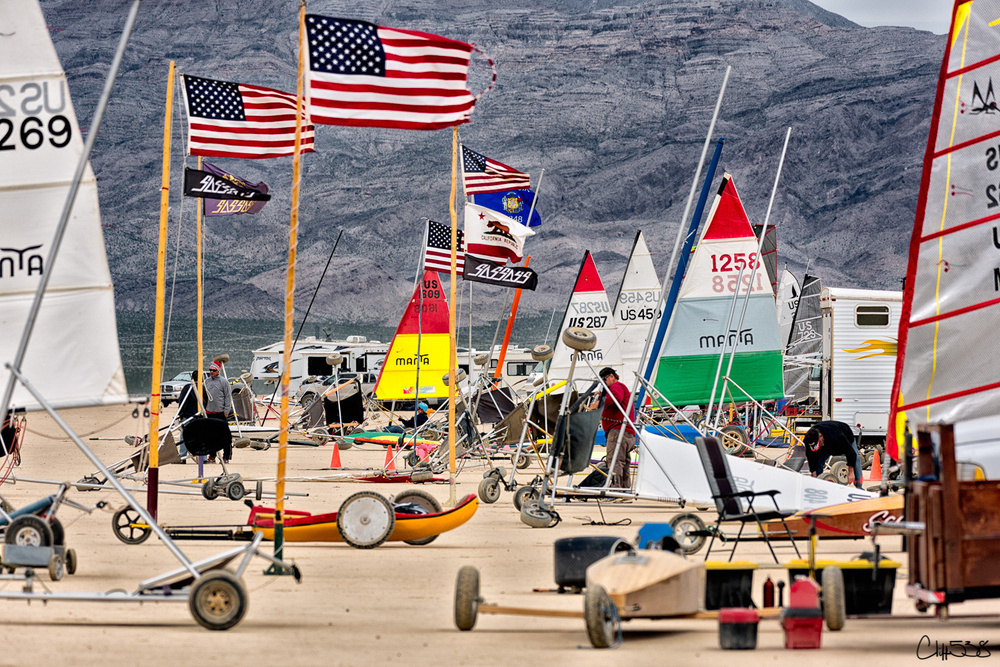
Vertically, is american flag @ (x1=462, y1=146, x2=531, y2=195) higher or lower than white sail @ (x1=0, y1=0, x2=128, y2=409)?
higher

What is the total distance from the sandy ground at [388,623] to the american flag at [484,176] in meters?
6.84

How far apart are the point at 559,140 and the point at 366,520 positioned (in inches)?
5123

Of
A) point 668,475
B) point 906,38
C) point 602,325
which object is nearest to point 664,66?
point 906,38

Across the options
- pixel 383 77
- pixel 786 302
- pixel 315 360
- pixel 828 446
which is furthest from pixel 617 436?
pixel 315 360

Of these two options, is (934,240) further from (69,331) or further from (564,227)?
(564,227)

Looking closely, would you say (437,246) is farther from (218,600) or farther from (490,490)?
(218,600)

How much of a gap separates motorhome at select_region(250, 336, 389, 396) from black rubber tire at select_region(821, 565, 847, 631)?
134 ft

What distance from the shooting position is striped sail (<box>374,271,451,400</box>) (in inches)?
1004

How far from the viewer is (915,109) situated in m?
135

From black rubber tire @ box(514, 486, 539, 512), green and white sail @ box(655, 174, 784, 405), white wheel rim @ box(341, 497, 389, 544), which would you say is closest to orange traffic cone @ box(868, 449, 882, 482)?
green and white sail @ box(655, 174, 784, 405)

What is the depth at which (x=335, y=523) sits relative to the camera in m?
10.9

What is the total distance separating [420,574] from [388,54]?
3.96 metres

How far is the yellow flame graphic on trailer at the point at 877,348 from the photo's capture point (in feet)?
80.3

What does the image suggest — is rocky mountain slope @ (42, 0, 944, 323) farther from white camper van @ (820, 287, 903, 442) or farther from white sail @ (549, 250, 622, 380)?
white camper van @ (820, 287, 903, 442)
